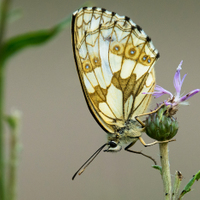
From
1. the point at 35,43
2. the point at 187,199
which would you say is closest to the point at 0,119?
the point at 35,43

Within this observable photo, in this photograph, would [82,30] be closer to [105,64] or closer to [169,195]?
[105,64]

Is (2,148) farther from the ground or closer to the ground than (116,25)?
closer to the ground

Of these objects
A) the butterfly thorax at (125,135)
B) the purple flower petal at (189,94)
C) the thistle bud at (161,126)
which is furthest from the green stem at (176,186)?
the butterfly thorax at (125,135)

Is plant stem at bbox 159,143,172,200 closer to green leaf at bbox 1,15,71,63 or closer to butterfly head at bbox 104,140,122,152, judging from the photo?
butterfly head at bbox 104,140,122,152

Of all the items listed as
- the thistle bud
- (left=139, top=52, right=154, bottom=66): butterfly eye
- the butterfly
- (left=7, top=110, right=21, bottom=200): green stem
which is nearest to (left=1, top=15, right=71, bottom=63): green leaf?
(left=7, top=110, right=21, bottom=200): green stem

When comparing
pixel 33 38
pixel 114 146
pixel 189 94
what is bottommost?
pixel 114 146

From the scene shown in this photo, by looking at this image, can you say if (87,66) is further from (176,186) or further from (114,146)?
(176,186)

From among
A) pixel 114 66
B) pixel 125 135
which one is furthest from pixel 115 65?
pixel 125 135
